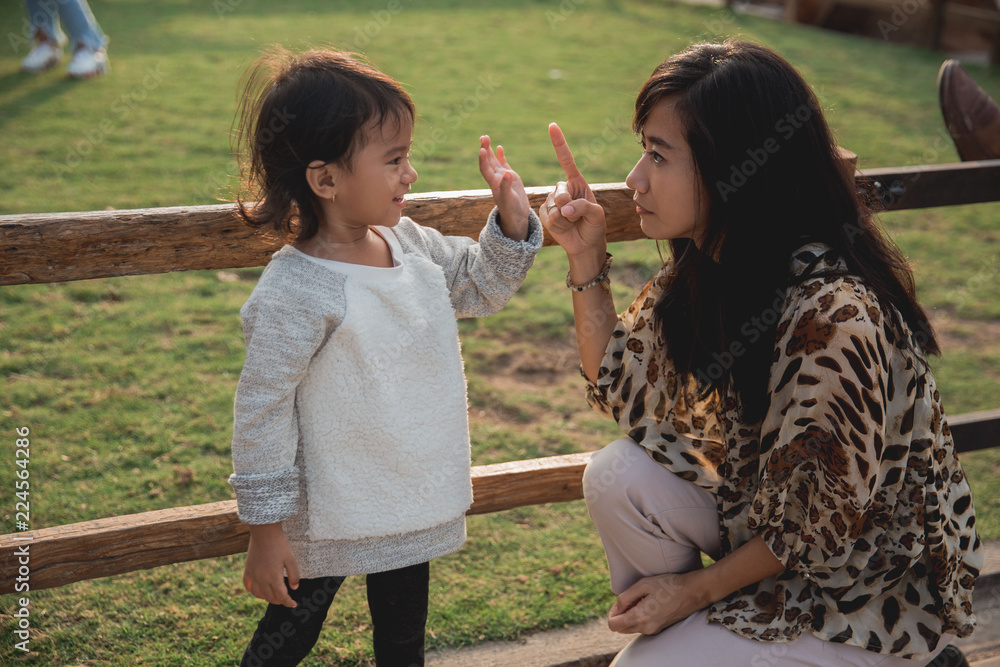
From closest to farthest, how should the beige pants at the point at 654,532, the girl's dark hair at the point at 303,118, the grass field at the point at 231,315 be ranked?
the girl's dark hair at the point at 303,118 → the beige pants at the point at 654,532 → the grass field at the point at 231,315

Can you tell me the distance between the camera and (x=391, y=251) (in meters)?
1.62

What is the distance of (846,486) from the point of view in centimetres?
145

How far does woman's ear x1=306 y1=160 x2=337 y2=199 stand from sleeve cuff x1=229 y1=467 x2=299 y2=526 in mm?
485

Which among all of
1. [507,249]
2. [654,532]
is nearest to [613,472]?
[654,532]

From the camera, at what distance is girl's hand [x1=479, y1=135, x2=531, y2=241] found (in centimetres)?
166

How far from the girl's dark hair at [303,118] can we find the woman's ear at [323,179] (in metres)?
0.01

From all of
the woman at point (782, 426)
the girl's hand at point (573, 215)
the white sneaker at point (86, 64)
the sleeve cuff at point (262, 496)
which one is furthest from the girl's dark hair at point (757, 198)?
the white sneaker at point (86, 64)

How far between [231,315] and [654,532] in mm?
2687

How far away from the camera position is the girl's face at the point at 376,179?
4.77 feet

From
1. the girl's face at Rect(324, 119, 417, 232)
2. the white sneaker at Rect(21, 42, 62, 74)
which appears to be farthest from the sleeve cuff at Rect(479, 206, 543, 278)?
the white sneaker at Rect(21, 42, 62, 74)

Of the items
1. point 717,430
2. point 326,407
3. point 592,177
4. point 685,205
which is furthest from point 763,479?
point 592,177

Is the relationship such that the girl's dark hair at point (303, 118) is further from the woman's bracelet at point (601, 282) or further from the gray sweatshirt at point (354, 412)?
the woman's bracelet at point (601, 282)

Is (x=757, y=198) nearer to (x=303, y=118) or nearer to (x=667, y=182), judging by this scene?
(x=667, y=182)

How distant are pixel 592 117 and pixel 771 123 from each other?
5.29 m
